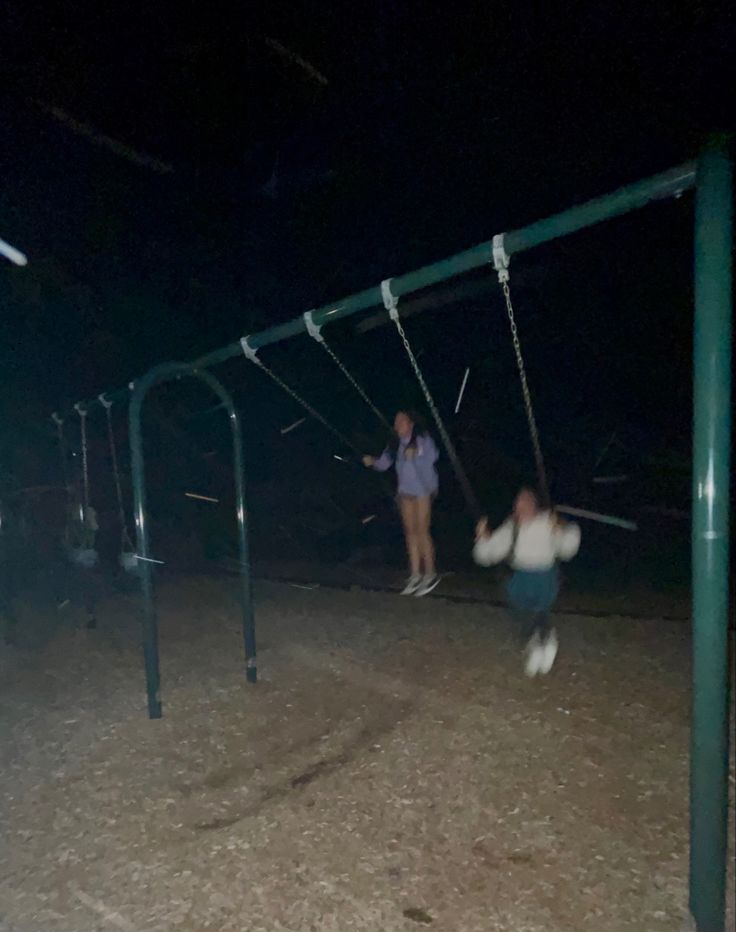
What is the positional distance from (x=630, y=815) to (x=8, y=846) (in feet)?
9.02

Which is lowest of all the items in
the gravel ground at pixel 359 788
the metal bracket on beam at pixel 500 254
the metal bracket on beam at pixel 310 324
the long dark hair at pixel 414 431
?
the gravel ground at pixel 359 788

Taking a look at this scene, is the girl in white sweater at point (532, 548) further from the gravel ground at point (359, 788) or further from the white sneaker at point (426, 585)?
the white sneaker at point (426, 585)

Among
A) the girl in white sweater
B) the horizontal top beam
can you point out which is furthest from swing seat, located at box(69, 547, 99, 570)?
the girl in white sweater

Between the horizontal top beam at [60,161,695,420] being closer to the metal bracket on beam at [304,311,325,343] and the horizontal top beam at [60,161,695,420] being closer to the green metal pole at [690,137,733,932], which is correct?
the metal bracket on beam at [304,311,325,343]

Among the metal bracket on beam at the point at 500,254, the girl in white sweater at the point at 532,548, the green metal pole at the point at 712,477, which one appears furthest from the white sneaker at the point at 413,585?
the green metal pole at the point at 712,477

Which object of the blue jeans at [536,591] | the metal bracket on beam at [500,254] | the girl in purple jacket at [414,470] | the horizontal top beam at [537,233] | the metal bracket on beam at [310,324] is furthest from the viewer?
the girl in purple jacket at [414,470]

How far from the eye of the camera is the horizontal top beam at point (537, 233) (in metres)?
2.40

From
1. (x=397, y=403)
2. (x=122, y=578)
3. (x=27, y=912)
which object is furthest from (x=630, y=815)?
(x=397, y=403)

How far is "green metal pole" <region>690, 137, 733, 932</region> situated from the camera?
7.19ft

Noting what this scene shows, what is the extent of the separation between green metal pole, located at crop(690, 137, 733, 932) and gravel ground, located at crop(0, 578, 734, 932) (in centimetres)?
73

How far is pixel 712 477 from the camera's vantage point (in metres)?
2.20

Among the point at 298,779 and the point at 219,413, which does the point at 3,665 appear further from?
the point at 219,413

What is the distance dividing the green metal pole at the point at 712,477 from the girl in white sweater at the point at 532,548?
2.23m

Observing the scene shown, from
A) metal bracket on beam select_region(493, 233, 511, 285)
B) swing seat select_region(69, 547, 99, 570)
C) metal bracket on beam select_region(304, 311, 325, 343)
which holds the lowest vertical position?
swing seat select_region(69, 547, 99, 570)
